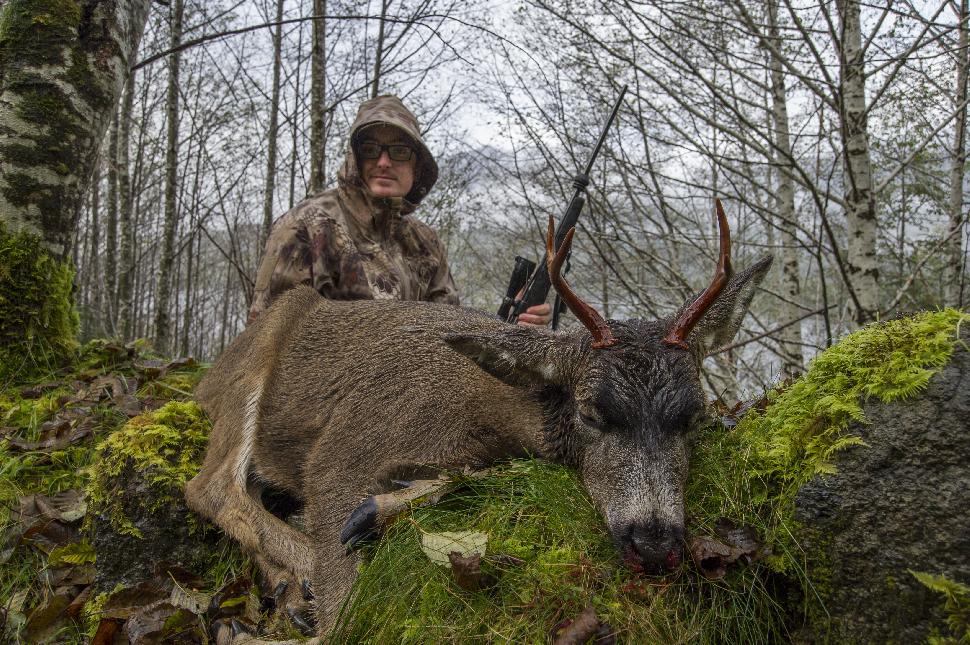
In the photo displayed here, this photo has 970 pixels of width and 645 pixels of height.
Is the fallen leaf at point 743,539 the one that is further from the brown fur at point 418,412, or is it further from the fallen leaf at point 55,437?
the fallen leaf at point 55,437

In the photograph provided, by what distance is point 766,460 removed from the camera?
213cm

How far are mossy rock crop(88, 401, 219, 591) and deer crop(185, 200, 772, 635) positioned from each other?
0.13 meters

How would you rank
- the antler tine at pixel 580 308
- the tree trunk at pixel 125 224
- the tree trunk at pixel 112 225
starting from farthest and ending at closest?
the tree trunk at pixel 112 225 < the tree trunk at pixel 125 224 < the antler tine at pixel 580 308

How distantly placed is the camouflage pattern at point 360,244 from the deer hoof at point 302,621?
9.28ft

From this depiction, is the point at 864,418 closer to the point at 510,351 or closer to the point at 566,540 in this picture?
the point at 566,540

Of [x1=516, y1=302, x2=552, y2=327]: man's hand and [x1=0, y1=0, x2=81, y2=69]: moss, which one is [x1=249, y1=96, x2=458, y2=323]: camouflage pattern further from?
[x1=0, y1=0, x2=81, y2=69]: moss

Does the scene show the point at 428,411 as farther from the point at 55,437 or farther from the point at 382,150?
the point at 382,150

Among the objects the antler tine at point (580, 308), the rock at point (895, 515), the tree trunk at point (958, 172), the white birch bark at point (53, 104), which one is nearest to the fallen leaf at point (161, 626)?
the antler tine at point (580, 308)

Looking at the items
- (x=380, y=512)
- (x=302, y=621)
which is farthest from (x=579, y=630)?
(x=302, y=621)

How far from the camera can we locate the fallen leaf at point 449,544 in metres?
2.07

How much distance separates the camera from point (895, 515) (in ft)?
5.57

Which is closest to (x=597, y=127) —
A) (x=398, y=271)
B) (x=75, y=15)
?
(x=398, y=271)

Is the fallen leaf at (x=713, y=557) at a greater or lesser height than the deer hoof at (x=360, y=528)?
greater

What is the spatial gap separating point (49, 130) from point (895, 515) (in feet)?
17.5
